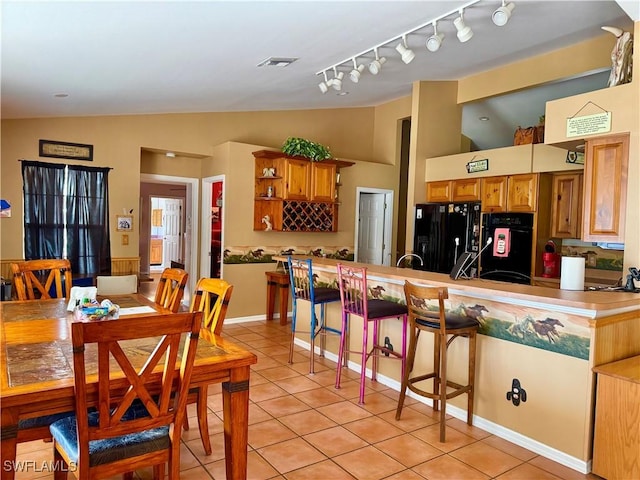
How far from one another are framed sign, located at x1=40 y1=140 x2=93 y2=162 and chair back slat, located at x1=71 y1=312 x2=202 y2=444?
13.7 feet

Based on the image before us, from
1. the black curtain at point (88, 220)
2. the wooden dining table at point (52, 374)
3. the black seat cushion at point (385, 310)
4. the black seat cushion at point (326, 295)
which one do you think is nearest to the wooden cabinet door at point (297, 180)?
the black seat cushion at point (326, 295)

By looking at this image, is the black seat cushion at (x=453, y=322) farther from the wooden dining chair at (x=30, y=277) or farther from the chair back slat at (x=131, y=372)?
the wooden dining chair at (x=30, y=277)

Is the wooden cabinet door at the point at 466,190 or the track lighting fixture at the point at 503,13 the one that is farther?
the wooden cabinet door at the point at 466,190

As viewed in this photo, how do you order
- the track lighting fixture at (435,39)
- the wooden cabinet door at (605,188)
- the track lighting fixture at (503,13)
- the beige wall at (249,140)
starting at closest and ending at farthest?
1. the wooden cabinet door at (605,188)
2. the track lighting fixture at (503,13)
3. the track lighting fixture at (435,39)
4. the beige wall at (249,140)

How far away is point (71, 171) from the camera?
16.8 ft

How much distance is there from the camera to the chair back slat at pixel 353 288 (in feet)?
10.9

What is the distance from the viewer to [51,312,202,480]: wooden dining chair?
60.4 inches

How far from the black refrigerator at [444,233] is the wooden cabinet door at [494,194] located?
13 centimetres

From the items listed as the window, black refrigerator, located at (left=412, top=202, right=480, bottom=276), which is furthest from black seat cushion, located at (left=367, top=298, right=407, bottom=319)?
the window

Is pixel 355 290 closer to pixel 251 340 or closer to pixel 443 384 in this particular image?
pixel 443 384

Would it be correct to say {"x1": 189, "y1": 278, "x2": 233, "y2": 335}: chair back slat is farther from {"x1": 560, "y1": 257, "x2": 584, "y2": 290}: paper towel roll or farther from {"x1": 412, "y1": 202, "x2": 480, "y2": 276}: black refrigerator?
{"x1": 412, "y1": 202, "x2": 480, "y2": 276}: black refrigerator

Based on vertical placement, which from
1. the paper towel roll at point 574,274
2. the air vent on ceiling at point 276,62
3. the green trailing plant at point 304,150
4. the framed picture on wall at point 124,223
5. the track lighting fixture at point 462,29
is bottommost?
the paper towel roll at point 574,274

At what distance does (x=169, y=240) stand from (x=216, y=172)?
4.90 metres

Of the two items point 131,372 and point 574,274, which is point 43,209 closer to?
point 131,372
